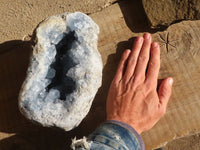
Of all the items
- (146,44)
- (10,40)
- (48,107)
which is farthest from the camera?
(10,40)

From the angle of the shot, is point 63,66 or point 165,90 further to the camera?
point 165,90

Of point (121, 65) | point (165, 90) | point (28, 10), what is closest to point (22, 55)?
point (28, 10)

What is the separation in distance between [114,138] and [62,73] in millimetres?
499

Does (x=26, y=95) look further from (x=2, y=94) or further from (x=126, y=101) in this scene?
(x=126, y=101)

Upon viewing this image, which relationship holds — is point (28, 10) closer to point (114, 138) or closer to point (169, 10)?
point (169, 10)

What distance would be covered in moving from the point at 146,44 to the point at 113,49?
232 mm

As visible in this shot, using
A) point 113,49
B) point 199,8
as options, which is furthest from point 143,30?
point 199,8

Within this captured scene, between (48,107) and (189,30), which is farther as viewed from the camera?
(189,30)

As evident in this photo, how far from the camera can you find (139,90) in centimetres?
158

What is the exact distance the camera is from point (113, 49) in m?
1.59

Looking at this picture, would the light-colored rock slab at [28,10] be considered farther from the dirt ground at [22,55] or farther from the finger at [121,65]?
the finger at [121,65]

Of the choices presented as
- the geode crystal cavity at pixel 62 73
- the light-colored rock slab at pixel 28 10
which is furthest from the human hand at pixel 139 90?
the light-colored rock slab at pixel 28 10

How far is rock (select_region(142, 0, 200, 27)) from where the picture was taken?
5.14 feet

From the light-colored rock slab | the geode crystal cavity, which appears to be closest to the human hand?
the geode crystal cavity
